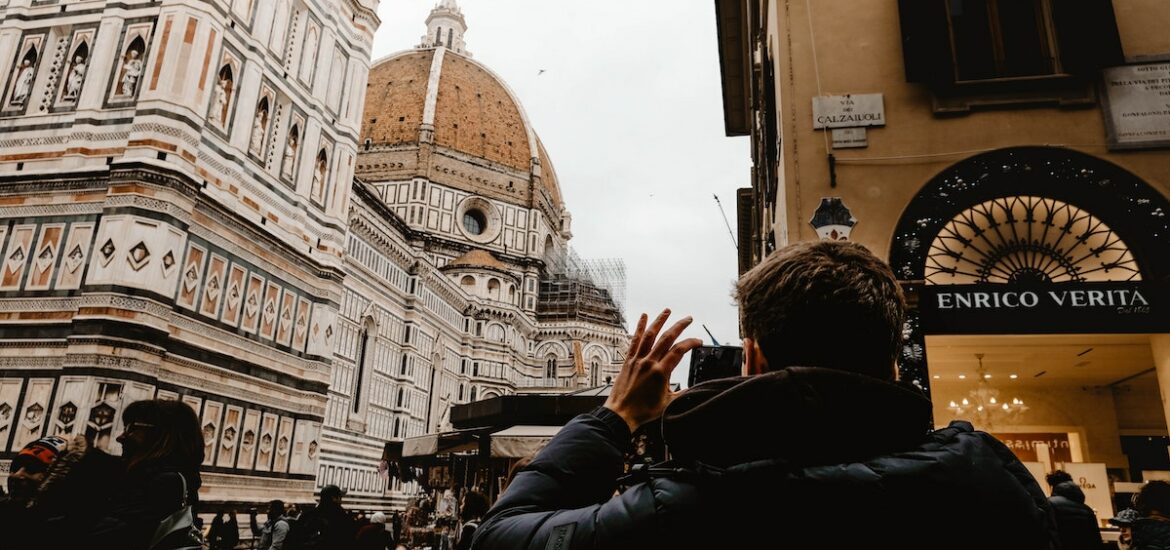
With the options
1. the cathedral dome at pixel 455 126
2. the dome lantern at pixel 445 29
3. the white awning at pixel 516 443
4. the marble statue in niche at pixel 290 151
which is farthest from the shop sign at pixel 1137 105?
the dome lantern at pixel 445 29

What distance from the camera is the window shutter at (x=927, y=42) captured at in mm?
6953

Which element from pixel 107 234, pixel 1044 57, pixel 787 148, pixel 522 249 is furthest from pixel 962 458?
pixel 522 249

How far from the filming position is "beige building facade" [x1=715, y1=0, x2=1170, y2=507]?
637 cm

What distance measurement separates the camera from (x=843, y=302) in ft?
4.29

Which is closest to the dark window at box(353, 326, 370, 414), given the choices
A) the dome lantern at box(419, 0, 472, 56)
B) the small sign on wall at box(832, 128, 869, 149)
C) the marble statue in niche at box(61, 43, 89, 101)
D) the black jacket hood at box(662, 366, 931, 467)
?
the marble statue in niche at box(61, 43, 89, 101)

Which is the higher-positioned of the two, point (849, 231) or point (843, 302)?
point (849, 231)

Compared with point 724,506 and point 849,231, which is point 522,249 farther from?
point 724,506

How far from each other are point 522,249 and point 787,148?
5553 cm

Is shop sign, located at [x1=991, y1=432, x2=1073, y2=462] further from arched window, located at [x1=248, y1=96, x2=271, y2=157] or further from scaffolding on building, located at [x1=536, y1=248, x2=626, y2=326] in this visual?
scaffolding on building, located at [x1=536, y1=248, x2=626, y2=326]

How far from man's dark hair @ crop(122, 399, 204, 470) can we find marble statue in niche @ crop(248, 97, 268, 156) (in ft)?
31.9

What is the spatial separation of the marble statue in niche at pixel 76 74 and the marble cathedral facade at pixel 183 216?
1.4 inches

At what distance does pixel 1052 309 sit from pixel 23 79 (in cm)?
1450

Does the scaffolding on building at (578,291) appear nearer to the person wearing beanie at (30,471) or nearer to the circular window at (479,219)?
the circular window at (479,219)

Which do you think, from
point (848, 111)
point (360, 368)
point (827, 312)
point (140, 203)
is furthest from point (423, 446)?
point (360, 368)
